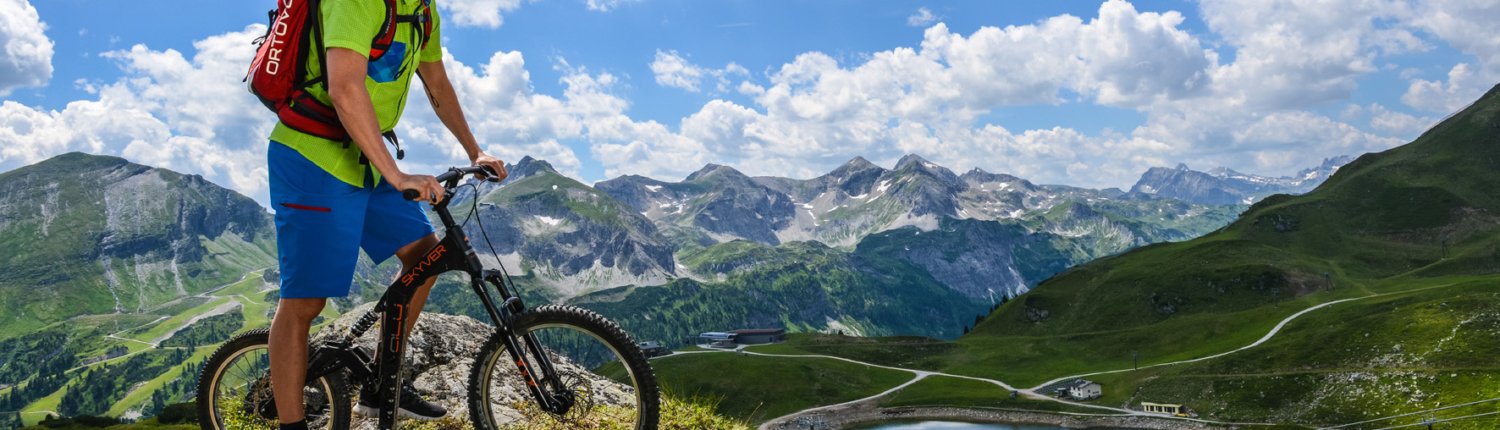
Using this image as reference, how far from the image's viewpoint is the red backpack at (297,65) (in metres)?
6.26

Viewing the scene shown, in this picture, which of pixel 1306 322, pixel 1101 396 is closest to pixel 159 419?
pixel 1101 396

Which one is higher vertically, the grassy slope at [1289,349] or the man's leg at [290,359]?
the man's leg at [290,359]

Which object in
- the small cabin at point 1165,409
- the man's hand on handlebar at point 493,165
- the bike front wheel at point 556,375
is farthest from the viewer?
the small cabin at point 1165,409

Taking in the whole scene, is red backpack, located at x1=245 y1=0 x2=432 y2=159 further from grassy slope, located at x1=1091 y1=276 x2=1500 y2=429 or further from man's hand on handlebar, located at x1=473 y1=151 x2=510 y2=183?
grassy slope, located at x1=1091 y1=276 x2=1500 y2=429

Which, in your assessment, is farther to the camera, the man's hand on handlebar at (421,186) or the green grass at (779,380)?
the green grass at (779,380)

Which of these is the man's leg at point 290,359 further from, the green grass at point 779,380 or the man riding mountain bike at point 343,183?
the green grass at point 779,380

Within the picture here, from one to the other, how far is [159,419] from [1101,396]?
139 meters

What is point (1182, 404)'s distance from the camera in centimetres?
12031

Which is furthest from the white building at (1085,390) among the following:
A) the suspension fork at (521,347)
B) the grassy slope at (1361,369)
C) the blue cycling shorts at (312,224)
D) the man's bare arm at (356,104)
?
the man's bare arm at (356,104)

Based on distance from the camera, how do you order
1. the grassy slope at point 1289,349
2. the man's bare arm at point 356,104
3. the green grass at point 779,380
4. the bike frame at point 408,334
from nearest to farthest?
the man's bare arm at point 356,104, the bike frame at point 408,334, the grassy slope at point 1289,349, the green grass at point 779,380

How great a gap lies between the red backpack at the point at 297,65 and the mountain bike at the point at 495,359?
1023 mm

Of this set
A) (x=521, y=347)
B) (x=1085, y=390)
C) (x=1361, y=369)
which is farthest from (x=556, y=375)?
(x=1085, y=390)

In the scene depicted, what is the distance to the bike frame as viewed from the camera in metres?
6.98

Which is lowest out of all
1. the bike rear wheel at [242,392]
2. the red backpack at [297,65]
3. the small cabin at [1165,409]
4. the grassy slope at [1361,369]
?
the small cabin at [1165,409]
